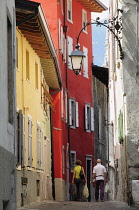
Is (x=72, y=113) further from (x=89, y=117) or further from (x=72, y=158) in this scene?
(x=89, y=117)

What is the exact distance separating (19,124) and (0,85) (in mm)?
9966

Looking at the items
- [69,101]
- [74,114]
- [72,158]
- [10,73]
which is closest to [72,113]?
[74,114]

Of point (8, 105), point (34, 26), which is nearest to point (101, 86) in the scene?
point (34, 26)

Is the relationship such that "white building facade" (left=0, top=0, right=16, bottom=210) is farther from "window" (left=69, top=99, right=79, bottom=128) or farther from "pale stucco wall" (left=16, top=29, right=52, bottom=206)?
"window" (left=69, top=99, right=79, bottom=128)

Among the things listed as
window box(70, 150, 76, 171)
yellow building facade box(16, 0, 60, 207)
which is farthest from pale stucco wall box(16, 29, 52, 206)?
window box(70, 150, 76, 171)

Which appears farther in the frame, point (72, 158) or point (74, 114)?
point (74, 114)

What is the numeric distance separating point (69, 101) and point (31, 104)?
738 inches

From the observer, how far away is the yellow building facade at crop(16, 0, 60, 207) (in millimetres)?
21547

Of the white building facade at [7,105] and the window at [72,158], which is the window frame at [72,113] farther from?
the white building facade at [7,105]

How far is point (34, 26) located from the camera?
22438 millimetres

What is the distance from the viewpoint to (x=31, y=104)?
25375 millimetres

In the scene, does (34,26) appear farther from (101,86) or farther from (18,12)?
(101,86)

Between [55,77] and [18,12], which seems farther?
[55,77]

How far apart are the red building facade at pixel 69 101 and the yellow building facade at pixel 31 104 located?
283 inches
